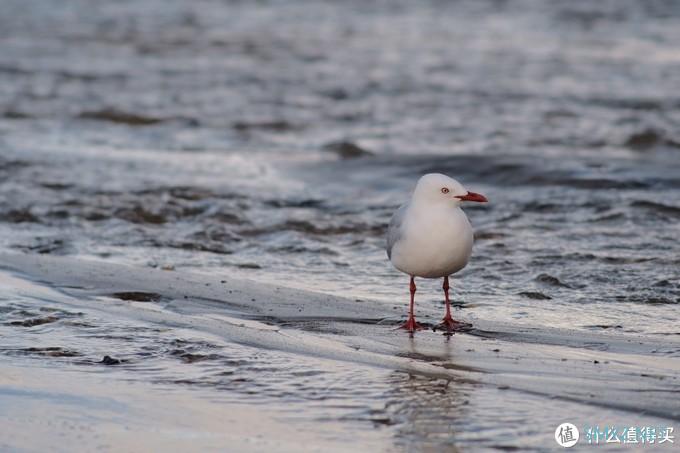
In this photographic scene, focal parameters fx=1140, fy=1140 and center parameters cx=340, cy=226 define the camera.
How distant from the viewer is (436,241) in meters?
5.47

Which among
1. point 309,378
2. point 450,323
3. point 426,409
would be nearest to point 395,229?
point 450,323

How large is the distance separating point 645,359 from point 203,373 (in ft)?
6.21

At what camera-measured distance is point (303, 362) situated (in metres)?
4.98

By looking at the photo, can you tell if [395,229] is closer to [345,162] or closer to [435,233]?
[435,233]

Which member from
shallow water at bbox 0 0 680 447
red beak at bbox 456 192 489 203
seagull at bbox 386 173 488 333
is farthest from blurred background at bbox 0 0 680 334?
red beak at bbox 456 192 489 203

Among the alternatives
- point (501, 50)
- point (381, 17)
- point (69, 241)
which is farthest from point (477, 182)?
point (381, 17)

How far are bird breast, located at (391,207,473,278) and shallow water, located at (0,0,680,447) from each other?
0.43 metres

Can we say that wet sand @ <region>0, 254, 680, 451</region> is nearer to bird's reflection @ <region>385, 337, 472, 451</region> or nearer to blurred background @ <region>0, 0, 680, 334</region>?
bird's reflection @ <region>385, 337, 472, 451</region>

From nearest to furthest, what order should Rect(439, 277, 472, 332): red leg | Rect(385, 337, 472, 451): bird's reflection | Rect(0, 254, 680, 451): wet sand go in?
Rect(385, 337, 472, 451): bird's reflection < Rect(0, 254, 680, 451): wet sand < Rect(439, 277, 472, 332): red leg

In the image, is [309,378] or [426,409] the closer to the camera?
[426,409]

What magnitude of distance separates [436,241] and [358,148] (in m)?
5.79

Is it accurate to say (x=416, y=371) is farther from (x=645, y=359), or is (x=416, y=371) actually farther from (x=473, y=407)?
(x=645, y=359)

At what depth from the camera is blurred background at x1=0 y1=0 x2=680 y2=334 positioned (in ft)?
22.8

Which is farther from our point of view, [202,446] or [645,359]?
[645,359]
